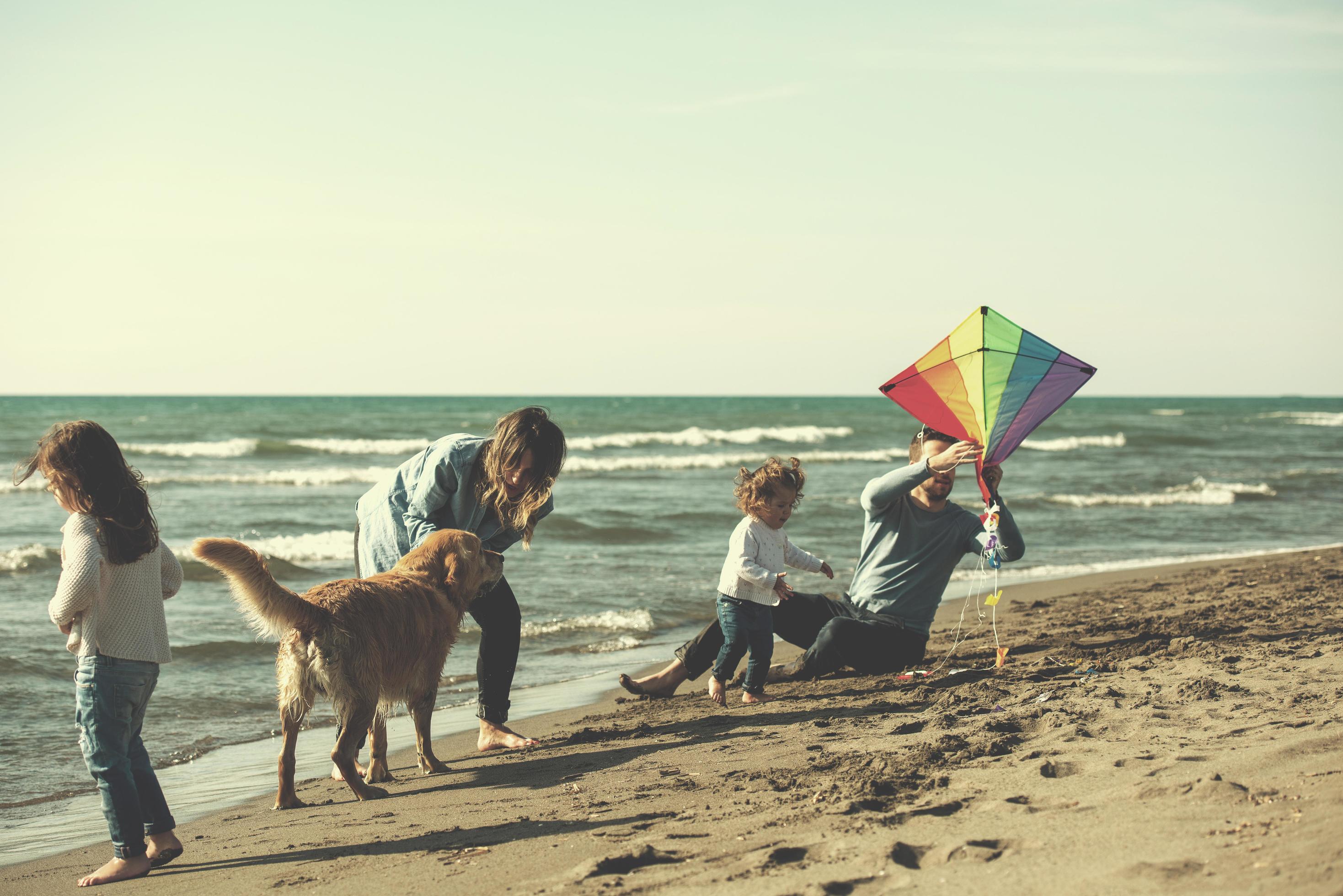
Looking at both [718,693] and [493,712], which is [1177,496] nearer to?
[718,693]

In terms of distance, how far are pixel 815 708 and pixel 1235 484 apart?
61.2 feet

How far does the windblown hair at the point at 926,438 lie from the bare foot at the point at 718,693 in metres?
1.67

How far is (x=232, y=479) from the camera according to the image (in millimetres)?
22500

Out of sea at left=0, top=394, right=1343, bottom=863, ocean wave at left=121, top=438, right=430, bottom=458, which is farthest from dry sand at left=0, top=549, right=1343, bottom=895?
ocean wave at left=121, top=438, right=430, bottom=458

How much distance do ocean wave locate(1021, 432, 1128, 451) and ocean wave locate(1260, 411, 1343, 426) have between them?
62.0 ft

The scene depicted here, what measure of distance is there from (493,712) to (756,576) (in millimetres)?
1540

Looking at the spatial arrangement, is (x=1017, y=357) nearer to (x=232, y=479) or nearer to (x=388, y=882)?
(x=388, y=882)

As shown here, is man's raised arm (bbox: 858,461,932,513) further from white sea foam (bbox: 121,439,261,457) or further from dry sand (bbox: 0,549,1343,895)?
white sea foam (bbox: 121,439,261,457)

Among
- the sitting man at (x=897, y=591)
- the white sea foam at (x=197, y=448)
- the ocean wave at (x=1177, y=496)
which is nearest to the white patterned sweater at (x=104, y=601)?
the sitting man at (x=897, y=591)

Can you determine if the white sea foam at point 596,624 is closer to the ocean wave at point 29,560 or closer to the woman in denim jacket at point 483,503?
the woman in denim jacket at point 483,503

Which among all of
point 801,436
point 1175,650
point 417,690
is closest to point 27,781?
point 417,690

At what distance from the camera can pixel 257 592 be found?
3803mm

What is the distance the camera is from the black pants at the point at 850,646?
19.2 ft

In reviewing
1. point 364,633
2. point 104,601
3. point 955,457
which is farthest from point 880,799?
point 104,601
